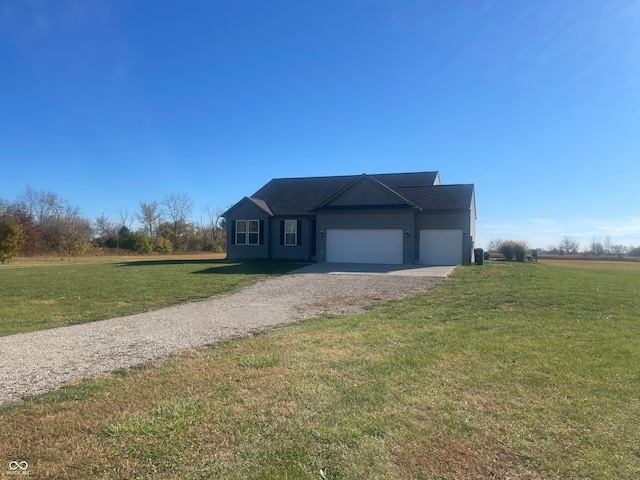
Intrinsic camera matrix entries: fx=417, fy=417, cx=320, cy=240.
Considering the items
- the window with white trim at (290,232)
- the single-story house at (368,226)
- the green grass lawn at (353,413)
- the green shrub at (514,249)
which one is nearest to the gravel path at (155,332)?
A: the green grass lawn at (353,413)

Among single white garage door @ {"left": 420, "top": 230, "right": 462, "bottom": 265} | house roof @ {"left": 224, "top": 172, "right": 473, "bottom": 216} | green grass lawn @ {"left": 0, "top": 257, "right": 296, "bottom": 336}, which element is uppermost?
house roof @ {"left": 224, "top": 172, "right": 473, "bottom": 216}

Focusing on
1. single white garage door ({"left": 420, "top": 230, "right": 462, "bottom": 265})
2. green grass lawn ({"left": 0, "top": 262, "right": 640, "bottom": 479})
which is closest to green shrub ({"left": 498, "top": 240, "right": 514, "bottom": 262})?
single white garage door ({"left": 420, "top": 230, "right": 462, "bottom": 265})

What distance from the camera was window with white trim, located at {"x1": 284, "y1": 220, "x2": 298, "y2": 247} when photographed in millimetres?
26516

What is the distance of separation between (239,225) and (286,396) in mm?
23793

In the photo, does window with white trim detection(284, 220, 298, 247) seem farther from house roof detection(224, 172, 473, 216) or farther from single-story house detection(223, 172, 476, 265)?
house roof detection(224, 172, 473, 216)

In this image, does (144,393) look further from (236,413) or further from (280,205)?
(280,205)

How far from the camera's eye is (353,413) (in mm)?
3934

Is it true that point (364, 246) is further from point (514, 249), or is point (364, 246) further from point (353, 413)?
point (353, 413)

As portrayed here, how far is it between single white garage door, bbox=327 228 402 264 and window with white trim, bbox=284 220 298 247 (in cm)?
298

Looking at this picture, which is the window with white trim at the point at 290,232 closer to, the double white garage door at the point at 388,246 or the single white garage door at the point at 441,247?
the double white garage door at the point at 388,246

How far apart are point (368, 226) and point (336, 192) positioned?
12.9 ft

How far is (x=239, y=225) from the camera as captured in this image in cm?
2750

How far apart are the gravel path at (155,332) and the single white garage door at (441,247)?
374 inches

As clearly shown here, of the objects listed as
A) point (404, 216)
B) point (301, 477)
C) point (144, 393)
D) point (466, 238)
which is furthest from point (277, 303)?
point (466, 238)
